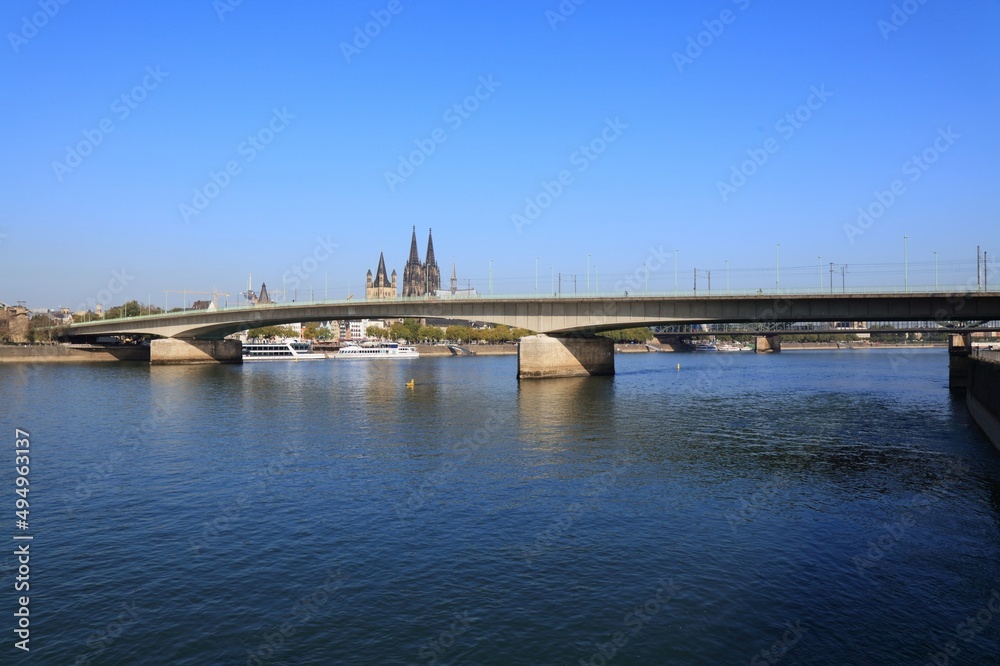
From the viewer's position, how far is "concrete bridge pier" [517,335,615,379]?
83375 millimetres

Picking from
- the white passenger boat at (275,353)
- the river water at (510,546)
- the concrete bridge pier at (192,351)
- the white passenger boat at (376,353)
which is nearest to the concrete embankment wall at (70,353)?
the concrete bridge pier at (192,351)

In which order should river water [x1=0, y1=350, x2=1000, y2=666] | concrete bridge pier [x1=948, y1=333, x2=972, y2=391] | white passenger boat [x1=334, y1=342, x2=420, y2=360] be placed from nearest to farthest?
1. river water [x1=0, y1=350, x2=1000, y2=666]
2. concrete bridge pier [x1=948, y1=333, x2=972, y2=391]
3. white passenger boat [x1=334, y1=342, x2=420, y2=360]

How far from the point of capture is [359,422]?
154 ft

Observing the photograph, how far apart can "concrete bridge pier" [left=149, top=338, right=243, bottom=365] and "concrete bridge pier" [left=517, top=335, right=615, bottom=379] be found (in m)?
71.9

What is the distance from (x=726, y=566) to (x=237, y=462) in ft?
74.2

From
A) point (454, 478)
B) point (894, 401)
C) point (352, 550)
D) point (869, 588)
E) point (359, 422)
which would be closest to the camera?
point (869, 588)

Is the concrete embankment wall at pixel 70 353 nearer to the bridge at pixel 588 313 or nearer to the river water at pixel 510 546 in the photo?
the bridge at pixel 588 313

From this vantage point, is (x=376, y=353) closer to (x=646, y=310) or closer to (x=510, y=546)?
(x=646, y=310)

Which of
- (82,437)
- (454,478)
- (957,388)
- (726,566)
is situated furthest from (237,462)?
(957,388)

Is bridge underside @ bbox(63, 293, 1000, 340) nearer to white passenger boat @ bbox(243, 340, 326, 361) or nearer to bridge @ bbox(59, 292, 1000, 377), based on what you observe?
bridge @ bbox(59, 292, 1000, 377)

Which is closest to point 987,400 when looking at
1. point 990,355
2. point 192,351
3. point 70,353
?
point 990,355

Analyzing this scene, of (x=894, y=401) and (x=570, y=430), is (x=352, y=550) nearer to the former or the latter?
(x=570, y=430)

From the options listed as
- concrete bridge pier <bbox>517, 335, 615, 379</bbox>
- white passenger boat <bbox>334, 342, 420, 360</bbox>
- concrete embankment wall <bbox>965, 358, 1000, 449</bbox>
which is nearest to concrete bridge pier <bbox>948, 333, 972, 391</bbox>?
concrete embankment wall <bbox>965, 358, 1000, 449</bbox>

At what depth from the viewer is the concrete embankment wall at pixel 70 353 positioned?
131750 millimetres
